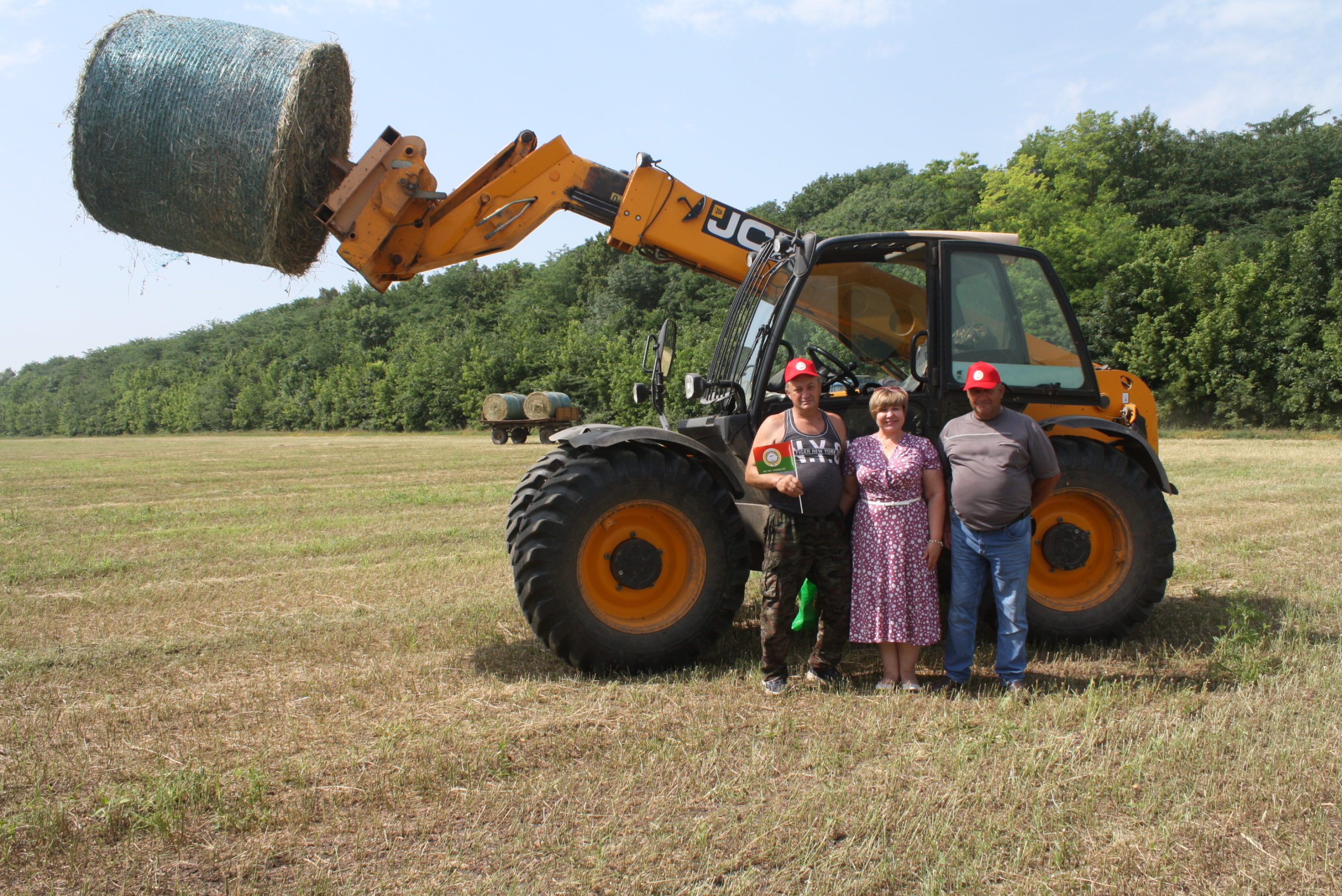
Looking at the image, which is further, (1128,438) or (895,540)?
(1128,438)

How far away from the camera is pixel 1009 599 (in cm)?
448

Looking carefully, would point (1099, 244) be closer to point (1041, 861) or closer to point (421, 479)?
point (421, 479)

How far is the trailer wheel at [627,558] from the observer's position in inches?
180

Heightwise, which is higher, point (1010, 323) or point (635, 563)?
point (1010, 323)

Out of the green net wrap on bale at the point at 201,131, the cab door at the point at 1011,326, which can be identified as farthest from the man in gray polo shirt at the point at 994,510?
the green net wrap on bale at the point at 201,131

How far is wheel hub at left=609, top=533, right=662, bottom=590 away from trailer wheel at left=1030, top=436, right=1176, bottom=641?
7.11 ft

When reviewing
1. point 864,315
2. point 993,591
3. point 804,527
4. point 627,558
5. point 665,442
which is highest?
point 864,315

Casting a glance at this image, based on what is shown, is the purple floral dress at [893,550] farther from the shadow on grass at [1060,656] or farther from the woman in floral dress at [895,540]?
the shadow on grass at [1060,656]

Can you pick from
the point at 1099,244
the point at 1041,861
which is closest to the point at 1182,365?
the point at 1099,244

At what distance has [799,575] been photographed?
14.8 feet

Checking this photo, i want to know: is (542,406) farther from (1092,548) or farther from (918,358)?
(1092,548)

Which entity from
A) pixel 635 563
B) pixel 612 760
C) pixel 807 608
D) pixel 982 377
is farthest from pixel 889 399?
pixel 612 760

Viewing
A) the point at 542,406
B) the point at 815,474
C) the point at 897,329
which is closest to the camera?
the point at 815,474

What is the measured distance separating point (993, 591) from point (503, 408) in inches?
1108
